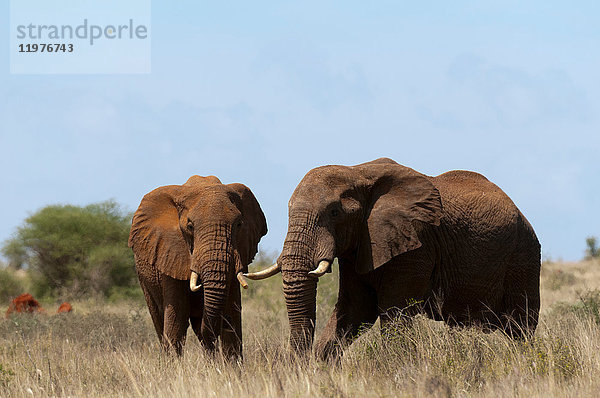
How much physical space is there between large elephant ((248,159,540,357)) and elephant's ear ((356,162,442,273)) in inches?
0.4

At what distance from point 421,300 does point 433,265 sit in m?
0.53

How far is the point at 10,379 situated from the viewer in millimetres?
9047

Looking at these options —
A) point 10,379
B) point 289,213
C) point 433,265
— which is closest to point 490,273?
point 433,265

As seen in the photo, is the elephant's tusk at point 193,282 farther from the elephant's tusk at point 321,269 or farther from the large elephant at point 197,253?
the elephant's tusk at point 321,269

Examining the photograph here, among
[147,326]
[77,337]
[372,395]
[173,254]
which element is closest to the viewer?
[372,395]

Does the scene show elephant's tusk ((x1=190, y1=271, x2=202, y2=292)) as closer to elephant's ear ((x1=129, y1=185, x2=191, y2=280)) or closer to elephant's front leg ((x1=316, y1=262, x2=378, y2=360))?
elephant's ear ((x1=129, y1=185, x2=191, y2=280))

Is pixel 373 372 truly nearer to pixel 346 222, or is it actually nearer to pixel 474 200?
pixel 346 222

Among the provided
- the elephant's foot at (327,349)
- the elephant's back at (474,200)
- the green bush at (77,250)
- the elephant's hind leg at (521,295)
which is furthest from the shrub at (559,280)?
the elephant's foot at (327,349)

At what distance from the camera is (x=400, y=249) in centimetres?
886

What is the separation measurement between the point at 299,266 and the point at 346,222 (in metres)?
0.74

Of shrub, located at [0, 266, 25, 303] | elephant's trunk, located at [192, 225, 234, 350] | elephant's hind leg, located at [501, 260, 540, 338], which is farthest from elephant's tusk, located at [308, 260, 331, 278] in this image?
shrub, located at [0, 266, 25, 303]

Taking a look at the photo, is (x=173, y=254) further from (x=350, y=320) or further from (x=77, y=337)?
Answer: (x=77, y=337)

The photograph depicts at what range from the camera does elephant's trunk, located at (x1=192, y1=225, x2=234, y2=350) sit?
30.7 ft

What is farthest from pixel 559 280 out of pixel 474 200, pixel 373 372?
pixel 373 372
